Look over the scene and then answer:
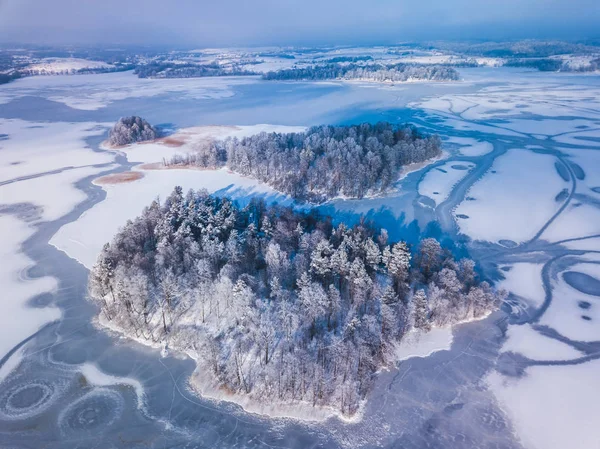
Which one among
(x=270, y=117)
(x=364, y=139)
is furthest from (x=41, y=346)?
(x=270, y=117)

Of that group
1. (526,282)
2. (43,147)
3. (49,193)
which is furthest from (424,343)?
(43,147)

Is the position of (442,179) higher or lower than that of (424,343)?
higher

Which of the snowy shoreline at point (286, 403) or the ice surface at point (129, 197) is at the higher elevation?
the ice surface at point (129, 197)

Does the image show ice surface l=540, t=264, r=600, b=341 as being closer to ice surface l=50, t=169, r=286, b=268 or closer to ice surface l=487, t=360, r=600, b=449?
ice surface l=487, t=360, r=600, b=449

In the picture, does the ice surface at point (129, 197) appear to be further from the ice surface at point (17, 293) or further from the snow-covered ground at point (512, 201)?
the snow-covered ground at point (512, 201)

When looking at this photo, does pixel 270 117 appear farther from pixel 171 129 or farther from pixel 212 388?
pixel 212 388

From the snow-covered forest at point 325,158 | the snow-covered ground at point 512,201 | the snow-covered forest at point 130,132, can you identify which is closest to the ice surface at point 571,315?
the snow-covered ground at point 512,201

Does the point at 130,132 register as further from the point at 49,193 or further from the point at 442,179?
the point at 442,179
